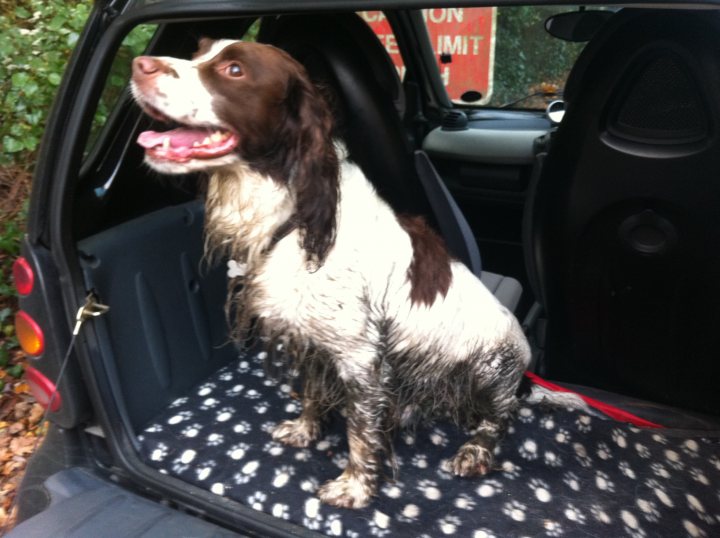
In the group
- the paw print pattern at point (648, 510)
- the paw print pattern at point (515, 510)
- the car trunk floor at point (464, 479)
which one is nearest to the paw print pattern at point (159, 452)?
the car trunk floor at point (464, 479)

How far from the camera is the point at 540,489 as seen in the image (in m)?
2.22

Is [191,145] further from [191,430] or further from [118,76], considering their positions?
[191,430]

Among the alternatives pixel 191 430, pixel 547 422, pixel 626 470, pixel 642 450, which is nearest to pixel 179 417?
pixel 191 430

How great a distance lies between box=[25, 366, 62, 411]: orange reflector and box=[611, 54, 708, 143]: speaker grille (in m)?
1.97

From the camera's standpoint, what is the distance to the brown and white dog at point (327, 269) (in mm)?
1756

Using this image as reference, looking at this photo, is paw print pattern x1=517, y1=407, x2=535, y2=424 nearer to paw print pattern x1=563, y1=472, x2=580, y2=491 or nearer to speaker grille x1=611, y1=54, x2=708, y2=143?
paw print pattern x1=563, y1=472, x2=580, y2=491

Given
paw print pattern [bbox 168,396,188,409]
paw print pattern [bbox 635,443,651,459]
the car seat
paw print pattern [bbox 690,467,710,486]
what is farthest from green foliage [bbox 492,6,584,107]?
paw print pattern [bbox 168,396,188,409]

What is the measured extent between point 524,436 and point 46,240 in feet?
5.94

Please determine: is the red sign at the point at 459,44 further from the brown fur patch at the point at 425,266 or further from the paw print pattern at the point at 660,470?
the paw print pattern at the point at 660,470

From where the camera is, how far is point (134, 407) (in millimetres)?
2295

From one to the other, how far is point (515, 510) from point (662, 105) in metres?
1.35

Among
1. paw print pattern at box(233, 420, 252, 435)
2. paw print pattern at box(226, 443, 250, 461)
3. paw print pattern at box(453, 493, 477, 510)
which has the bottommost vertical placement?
paw print pattern at box(453, 493, 477, 510)

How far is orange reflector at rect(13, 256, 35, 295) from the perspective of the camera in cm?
193

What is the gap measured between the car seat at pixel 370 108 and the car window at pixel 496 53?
1162 millimetres
